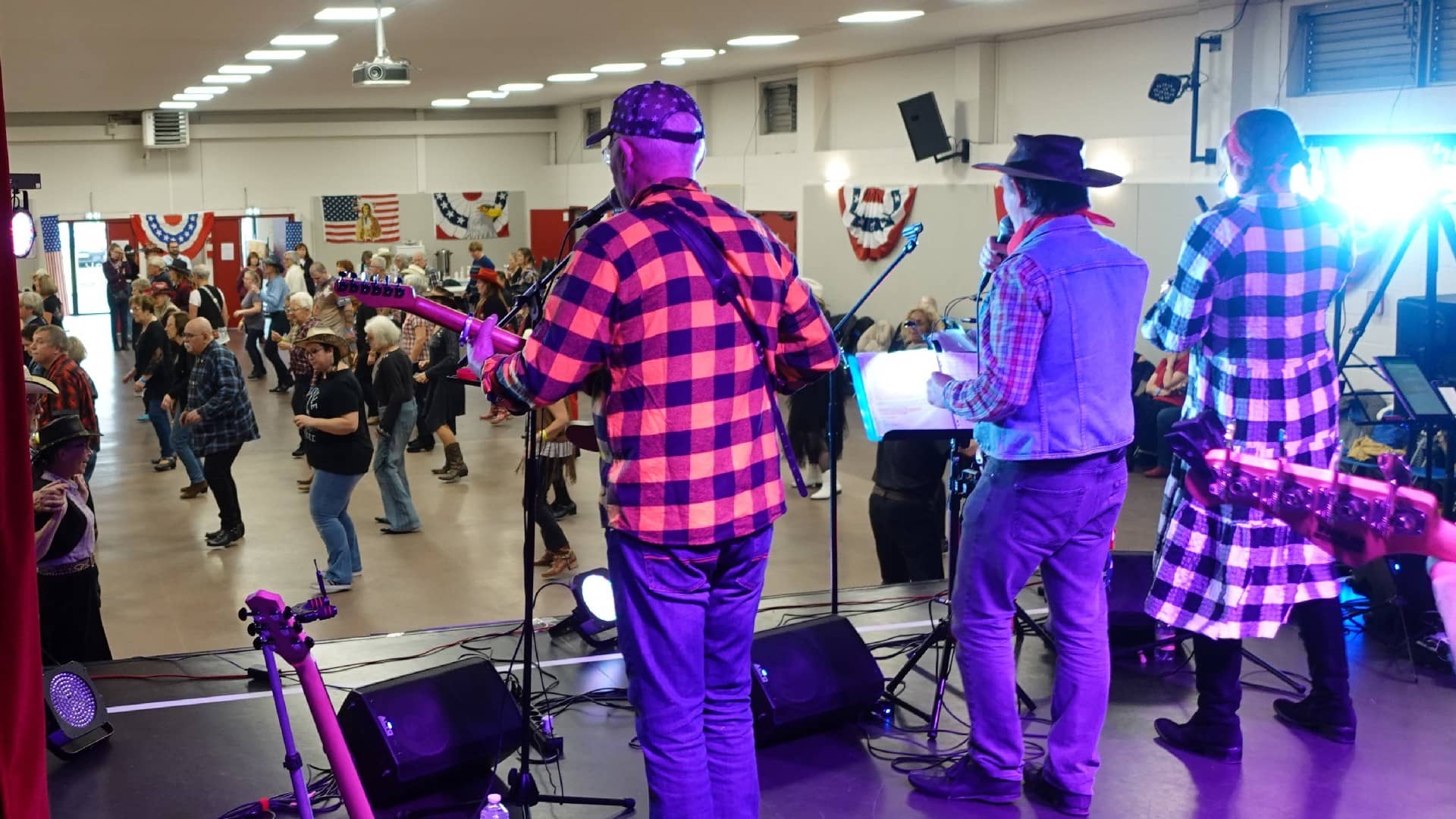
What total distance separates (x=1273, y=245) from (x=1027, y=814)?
4.86 ft

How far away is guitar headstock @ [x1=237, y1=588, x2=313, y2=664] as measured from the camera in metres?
2.78

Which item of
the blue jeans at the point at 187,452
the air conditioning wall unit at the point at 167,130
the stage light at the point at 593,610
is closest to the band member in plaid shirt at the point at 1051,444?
the stage light at the point at 593,610

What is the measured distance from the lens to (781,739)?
141 inches

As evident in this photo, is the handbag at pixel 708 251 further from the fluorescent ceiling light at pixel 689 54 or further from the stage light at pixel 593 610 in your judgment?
the fluorescent ceiling light at pixel 689 54

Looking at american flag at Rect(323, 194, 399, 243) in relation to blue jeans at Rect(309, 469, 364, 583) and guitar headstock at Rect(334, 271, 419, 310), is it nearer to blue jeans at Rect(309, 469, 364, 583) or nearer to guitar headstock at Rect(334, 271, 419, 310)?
blue jeans at Rect(309, 469, 364, 583)

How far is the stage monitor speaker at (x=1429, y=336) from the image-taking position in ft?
17.6

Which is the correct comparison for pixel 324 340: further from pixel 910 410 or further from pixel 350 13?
pixel 910 410

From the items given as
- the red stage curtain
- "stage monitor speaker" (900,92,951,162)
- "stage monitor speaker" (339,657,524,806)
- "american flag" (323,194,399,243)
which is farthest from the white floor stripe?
"american flag" (323,194,399,243)

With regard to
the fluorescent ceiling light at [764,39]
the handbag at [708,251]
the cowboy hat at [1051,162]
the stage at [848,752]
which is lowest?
the stage at [848,752]

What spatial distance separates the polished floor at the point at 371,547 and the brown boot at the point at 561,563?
0.21 metres

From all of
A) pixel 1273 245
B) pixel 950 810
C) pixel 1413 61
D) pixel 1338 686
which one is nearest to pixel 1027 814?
pixel 950 810

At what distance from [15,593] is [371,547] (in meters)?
6.01

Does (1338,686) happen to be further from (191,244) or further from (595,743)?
(191,244)

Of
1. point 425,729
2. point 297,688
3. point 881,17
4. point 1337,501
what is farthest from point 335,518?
point 1337,501
